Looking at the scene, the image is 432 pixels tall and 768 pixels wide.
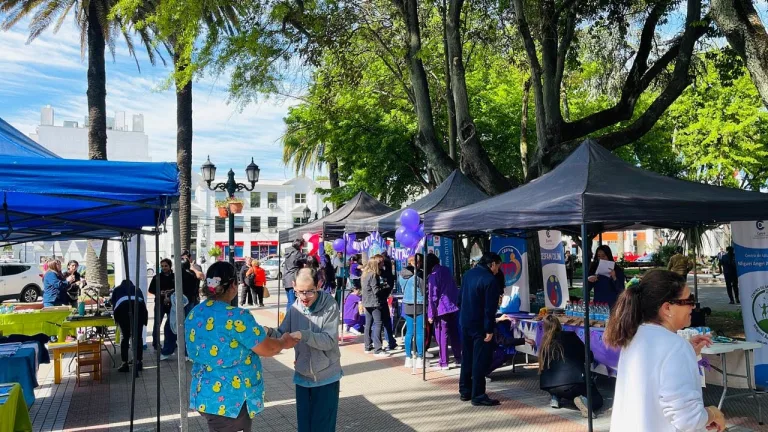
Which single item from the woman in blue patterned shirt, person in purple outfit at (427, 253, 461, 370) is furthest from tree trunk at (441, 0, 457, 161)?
the woman in blue patterned shirt

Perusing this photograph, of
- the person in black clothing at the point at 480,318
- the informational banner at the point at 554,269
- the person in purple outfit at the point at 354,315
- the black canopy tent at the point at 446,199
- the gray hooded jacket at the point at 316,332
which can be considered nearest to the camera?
the gray hooded jacket at the point at 316,332

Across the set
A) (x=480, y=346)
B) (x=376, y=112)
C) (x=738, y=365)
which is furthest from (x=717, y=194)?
(x=376, y=112)

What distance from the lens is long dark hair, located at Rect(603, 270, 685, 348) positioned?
2.62 meters

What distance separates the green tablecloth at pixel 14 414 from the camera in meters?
4.38

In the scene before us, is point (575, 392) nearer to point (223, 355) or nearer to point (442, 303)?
point (442, 303)

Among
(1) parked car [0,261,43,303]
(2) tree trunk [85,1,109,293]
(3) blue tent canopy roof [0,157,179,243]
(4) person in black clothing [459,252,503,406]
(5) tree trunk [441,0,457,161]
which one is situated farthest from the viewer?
(1) parked car [0,261,43,303]

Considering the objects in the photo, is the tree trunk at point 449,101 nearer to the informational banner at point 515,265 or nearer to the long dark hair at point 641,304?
the informational banner at point 515,265

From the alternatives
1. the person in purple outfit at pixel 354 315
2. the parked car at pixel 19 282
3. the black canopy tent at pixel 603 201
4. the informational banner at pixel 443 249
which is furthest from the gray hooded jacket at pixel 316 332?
the parked car at pixel 19 282

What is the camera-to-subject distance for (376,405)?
7473 millimetres

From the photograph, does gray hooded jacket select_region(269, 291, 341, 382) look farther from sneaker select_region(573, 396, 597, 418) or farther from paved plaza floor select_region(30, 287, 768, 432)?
sneaker select_region(573, 396, 597, 418)

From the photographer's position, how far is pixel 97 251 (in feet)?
57.7

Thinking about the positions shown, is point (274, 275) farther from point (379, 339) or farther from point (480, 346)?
point (480, 346)

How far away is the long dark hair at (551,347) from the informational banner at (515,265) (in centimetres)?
292

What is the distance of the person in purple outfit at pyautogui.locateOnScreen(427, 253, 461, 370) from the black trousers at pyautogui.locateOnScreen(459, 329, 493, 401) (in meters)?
1.63
